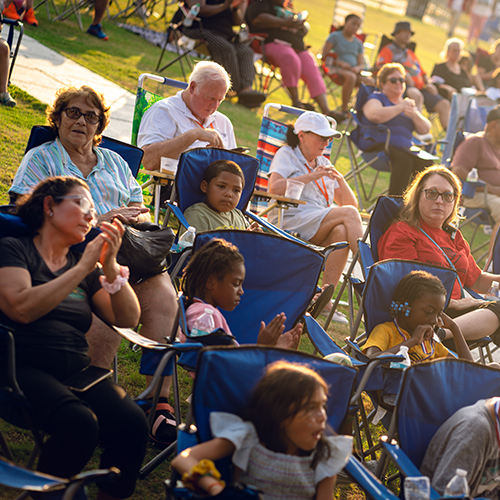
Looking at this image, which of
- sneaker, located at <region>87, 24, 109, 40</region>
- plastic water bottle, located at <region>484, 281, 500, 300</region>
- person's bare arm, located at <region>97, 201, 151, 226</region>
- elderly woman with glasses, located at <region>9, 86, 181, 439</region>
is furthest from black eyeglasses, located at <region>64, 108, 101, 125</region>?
sneaker, located at <region>87, 24, 109, 40</region>

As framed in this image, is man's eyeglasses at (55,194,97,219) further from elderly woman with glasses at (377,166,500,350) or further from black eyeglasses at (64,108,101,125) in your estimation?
elderly woman with glasses at (377,166,500,350)

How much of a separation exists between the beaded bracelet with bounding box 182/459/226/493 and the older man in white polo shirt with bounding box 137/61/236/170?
2649 mm

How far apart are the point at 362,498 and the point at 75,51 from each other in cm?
778

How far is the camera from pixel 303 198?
4.44 m

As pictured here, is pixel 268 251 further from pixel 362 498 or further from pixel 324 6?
pixel 324 6

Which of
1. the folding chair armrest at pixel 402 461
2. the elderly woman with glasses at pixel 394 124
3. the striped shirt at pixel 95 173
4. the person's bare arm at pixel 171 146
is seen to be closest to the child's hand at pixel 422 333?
the folding chair armrest at pixel 402 461

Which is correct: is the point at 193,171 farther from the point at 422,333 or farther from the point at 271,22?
the point at 271,22

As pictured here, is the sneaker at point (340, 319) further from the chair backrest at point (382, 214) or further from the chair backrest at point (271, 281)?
the chair backrest at point (271, 281)

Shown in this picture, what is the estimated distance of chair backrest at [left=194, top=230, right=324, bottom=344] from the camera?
2.88 metres

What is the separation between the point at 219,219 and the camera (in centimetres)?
352

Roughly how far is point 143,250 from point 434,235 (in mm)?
1993

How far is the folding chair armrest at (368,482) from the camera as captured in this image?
1814 mm

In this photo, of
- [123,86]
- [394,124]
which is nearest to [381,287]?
[394,124]

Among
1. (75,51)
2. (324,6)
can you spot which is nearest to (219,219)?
(75,51)
